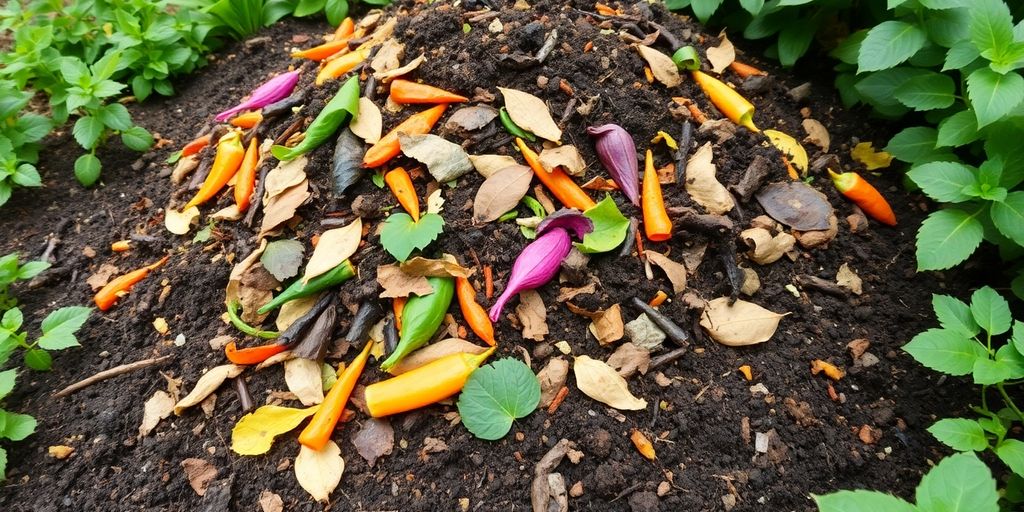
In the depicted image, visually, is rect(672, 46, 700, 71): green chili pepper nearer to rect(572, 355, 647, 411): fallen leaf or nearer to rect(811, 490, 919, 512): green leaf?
rect(572, 355, 647, 411): fallen leaf

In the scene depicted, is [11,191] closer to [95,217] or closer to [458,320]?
[95,217]

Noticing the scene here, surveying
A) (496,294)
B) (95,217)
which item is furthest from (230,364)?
(95,217)

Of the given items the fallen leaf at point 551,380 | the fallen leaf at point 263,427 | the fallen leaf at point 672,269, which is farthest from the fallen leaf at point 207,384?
the fallen leaf at point 672,269

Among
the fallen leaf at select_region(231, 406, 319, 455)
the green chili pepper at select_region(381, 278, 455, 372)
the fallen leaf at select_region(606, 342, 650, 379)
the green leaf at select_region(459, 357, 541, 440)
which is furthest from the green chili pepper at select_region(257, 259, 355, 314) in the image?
the fallen leaf at select_region(606, 342, 650, 379)

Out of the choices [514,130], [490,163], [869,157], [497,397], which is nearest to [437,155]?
[490,163]

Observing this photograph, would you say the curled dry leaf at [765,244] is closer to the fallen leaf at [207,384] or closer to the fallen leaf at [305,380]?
the fallen leaf at [305,380]
